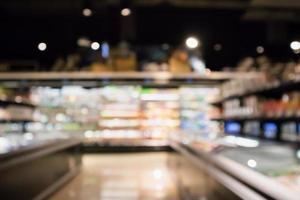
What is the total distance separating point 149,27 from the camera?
12.4 m

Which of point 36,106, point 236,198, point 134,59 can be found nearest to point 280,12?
point 134,59

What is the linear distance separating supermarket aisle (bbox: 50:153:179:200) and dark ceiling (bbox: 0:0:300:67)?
3558 mm

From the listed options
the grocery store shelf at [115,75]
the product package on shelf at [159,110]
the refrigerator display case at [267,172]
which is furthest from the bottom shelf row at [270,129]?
the product package on shelf at [159,110]

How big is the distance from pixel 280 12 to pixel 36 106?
695 cm

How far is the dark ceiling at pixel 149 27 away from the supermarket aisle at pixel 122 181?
11.7ft

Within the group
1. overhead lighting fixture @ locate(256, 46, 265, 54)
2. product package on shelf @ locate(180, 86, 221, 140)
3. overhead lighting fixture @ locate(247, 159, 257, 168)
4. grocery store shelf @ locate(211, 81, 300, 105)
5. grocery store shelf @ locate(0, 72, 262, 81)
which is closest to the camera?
overhead lighting fixture @ locate(247, 159, 257, 168)

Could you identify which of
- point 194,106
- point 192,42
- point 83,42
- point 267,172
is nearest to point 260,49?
point 192,42

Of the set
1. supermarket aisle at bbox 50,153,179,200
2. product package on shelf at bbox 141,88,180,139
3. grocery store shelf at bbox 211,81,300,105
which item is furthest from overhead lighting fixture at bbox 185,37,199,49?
supermarket aisle at bbox 50,153,179,200

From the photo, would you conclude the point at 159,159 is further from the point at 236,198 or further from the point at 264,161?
the point at 236,198

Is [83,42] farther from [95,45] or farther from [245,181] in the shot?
[245,181]

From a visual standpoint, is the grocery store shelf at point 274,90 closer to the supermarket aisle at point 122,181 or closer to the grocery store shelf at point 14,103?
the supermarket aisle at point 122,181

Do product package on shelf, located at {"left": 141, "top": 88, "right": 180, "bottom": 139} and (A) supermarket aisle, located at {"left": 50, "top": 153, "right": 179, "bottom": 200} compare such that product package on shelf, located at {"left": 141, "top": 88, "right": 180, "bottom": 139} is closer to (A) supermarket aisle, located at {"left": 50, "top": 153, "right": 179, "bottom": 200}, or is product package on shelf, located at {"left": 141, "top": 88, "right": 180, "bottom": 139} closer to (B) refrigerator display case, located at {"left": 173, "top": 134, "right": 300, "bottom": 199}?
(A) supermarket aisle, located at {"left": 50, "top": 153, "right": 179, "bottom": 200}

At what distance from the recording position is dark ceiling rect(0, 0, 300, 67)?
12.2 m

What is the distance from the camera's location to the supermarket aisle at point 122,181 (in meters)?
5.70
